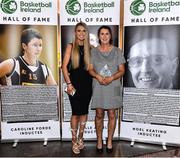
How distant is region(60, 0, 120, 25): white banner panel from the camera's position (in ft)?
11.1

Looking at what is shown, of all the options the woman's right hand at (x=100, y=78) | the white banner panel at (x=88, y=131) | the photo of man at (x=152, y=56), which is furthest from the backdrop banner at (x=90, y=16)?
the white banner panel at (x=88, y=131)

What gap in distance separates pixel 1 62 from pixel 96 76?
4.09 ft

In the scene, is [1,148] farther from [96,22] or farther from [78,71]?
[96,22]

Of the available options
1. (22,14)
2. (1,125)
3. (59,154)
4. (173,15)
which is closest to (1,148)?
(1,125)

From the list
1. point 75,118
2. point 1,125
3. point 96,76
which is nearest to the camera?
point 96,76

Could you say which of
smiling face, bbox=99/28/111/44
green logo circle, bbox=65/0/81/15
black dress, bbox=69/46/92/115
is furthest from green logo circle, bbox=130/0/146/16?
black dress, bbox=69/46/92/115

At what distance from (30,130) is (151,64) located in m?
1.79

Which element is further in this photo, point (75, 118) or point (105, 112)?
point (105, 112)

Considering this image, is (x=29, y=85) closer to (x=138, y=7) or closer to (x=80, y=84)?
(x=80, y=84)

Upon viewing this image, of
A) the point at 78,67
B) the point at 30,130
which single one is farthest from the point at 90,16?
the point at 30,130

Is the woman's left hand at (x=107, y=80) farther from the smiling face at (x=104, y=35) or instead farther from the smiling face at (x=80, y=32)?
the smiling face at (x=80, y=32)

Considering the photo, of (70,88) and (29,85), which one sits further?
(29,85)

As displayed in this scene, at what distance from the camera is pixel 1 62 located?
11.2 ft

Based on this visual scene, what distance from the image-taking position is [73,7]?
3404 mm
